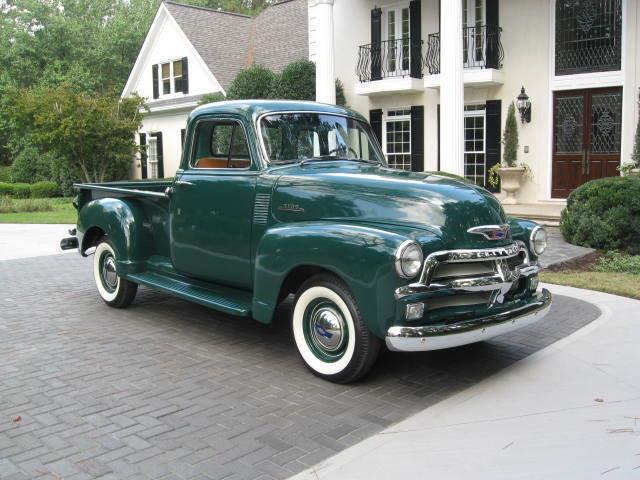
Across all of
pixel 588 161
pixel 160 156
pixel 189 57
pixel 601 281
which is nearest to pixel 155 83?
pixel 189 57

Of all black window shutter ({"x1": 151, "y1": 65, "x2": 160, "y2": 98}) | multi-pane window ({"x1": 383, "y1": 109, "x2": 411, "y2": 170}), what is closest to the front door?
multi-pane window ({"x1": 383, "y1": 109, "x2": 411, "y2": 170})

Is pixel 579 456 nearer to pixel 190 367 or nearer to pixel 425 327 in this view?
pixel 425 327

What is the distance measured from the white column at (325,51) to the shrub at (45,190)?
16.2m

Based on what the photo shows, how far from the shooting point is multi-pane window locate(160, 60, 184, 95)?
90.1 feet

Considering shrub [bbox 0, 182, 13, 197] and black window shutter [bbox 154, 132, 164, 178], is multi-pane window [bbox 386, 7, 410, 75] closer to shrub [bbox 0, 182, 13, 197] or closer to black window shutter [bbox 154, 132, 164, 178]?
black window shutter [bbox 154, 132, 164, 178]

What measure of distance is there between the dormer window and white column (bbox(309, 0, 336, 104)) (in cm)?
950

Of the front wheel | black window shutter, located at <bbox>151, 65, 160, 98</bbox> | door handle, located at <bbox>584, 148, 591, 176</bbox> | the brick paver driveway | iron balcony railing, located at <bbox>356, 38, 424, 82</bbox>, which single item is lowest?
the brick paver driveway

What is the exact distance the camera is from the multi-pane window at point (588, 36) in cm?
1570

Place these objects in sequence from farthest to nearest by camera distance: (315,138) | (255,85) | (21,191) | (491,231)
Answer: (21,191), (255,85), (315,138), (491,231)

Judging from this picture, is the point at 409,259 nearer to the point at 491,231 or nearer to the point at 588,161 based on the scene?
the point at 491,231

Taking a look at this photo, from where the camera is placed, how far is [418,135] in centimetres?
1925

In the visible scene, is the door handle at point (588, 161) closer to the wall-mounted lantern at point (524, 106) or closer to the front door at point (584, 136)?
the front door at point (584, 136)

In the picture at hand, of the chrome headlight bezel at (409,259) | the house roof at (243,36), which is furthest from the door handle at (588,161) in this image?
the chrome headlight bezel at (409,259)

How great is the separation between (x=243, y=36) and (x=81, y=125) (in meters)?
9.29
